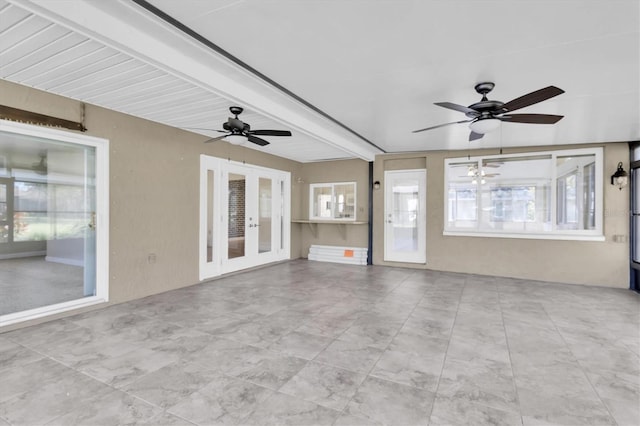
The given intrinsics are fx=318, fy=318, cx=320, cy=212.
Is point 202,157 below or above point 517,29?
below

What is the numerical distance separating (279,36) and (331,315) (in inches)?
116

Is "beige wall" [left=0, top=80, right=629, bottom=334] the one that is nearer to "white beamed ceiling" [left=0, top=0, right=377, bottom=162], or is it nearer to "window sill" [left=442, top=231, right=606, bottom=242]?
"window sill" [left=442, top=231, right=606, bottom=242]

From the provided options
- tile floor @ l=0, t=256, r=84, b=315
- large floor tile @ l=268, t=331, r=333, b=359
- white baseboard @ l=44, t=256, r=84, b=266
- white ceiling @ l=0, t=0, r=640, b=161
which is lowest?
large floor tile @ l=268, t=331, r=333, b=359

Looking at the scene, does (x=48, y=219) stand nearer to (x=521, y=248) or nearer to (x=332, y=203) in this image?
(x=332, y=203)

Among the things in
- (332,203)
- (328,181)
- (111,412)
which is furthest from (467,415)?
(328,181)

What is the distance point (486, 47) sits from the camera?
2525 millimetres

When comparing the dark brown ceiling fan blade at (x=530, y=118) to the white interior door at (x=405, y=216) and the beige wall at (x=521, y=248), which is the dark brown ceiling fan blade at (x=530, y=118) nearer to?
the beige wall at (x=521, y=248)

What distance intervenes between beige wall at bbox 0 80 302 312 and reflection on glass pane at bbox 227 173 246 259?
2.88 ft

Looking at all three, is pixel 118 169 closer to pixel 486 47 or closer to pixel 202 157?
pixel 202 157

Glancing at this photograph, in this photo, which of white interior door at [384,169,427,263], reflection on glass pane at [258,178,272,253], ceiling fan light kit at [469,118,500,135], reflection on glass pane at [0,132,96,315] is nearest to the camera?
ceiling fan light kit at [469,118,500,135]

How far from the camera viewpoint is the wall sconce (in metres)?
5.31

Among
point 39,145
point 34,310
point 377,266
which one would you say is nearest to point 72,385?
point 34,310

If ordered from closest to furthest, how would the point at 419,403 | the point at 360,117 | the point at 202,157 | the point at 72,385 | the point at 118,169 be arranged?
the point at 419,403 → the point at 72,385 → the point at 118,169 → the point at 360,117 → the point at 202,157

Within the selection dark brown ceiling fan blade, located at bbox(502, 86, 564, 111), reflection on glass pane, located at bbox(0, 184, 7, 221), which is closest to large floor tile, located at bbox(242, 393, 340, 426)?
dark brown ceiling fan blade, located at bbox(502, 86, 564, 111)
